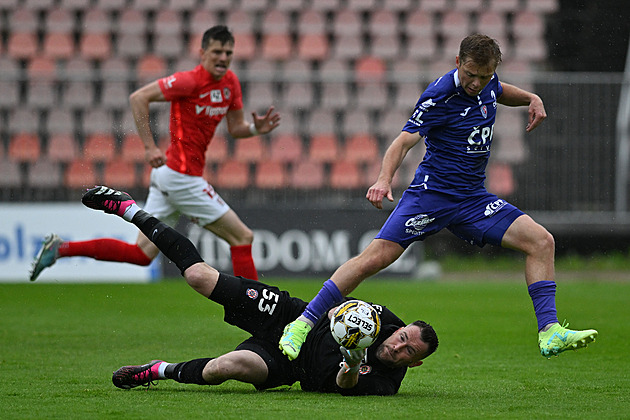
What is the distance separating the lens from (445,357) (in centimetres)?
716

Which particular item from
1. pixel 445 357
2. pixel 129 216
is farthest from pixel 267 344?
pixel 445 357

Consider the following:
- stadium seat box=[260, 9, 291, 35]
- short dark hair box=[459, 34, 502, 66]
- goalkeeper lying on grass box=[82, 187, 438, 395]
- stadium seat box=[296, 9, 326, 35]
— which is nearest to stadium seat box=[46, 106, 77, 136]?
stadium seat box=[260, 9, 291, 35]

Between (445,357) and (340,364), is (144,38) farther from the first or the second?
(340,364)

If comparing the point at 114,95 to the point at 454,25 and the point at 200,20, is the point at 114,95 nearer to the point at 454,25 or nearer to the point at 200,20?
the point at 200,20

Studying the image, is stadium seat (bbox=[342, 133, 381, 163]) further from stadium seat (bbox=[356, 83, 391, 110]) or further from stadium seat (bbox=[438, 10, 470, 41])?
stadium seat (bbox=[438, 10, 470, 41])

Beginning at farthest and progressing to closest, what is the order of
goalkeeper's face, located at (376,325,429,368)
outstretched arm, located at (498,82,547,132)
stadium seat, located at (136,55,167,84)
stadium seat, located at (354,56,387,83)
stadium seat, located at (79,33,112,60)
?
stadium seat, located at (79,33,112,60) → stadium seat, located at (354,56,387,83) → stadium seat, located at (136,55,167,84) → outstretched arm, located at (498,82,547,132) → goalkeeper's face, located at (376,325,429,368)

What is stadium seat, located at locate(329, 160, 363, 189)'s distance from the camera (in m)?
14.5

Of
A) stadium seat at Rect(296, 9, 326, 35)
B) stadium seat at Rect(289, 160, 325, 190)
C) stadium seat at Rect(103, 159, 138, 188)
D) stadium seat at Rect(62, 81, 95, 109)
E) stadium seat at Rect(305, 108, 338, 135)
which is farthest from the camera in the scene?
stadium seat at Rect(296, 9, 326, 35)

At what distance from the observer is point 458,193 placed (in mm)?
6113

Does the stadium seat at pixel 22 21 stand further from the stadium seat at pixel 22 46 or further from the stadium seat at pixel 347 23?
the stadium seat at pixel 347 23

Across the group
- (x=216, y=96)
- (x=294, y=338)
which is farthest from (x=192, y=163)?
(x=294, y=338)

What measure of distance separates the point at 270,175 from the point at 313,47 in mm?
3420

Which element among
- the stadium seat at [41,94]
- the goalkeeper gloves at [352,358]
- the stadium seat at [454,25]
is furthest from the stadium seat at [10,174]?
the goalkeeper gloves at [352,358]

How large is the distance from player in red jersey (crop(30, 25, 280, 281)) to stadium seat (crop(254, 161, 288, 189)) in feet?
18.9
